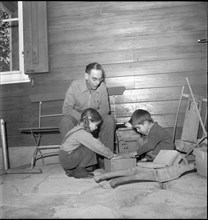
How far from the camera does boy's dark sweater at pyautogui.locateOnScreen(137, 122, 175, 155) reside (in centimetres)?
293

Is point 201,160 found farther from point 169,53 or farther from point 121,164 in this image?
point 169,53

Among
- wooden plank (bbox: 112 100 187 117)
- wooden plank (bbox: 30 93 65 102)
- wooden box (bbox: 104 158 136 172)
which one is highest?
wooden plank (bbox: 30 93 65 102)

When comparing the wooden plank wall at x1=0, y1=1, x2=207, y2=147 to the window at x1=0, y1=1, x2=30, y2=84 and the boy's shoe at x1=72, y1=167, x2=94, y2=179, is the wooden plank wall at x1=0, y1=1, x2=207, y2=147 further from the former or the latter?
the boy's shoe at x1=72, y1=167, x2=94, y2=179

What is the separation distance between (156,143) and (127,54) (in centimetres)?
154

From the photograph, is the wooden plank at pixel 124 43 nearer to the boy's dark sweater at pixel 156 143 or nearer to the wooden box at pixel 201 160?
the boy's dark sweater at pixel 156 143

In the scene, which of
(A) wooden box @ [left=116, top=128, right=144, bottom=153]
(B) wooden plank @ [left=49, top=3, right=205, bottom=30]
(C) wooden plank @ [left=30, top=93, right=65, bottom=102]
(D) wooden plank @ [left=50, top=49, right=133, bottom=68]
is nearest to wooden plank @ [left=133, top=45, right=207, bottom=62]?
(D) wooden plank @ [left=50, top=49, right=133, bottom=68]

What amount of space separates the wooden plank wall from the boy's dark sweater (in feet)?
2.92

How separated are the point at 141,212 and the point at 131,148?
214 centimetres

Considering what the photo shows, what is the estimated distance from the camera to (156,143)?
294 centimetres

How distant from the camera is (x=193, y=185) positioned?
1.85m

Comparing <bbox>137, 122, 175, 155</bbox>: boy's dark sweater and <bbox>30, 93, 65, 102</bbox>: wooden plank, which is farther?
<bbox>30, 93, 65, 102</bbox>: wooden plank

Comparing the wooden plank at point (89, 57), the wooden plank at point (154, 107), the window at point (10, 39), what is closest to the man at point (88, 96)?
the wooden plank at point (154, 107)

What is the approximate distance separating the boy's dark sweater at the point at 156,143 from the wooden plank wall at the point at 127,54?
889 millimetres

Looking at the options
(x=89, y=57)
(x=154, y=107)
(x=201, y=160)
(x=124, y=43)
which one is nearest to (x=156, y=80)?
(x=154, y=107)
